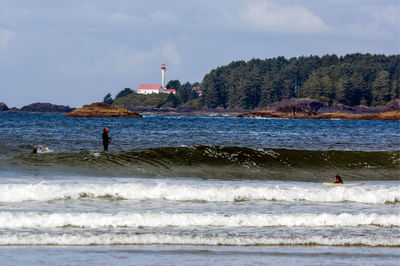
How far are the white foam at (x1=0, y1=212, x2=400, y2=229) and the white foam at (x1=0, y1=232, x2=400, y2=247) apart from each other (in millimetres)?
939

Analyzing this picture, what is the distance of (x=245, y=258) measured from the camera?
32.6 feet

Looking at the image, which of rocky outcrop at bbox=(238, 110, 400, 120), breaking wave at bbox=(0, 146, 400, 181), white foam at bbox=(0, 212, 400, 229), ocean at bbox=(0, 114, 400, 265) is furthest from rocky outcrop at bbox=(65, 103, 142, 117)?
white foam at bbox=(0, 212, 400, 229)

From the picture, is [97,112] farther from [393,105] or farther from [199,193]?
[199,193]

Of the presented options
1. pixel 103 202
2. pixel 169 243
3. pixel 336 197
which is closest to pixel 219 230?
pixel 169 243

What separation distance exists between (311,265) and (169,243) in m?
3.07

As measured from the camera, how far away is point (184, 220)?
41.2 ft

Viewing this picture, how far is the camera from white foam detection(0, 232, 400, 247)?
10.8 m

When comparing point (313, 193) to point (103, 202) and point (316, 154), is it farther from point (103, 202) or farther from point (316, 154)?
point (316, 154)

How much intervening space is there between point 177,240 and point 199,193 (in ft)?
15.5

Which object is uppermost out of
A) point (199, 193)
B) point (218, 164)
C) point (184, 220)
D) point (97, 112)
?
point (97, 112)

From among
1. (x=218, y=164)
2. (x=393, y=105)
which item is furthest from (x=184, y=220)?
(x=393, y=105)

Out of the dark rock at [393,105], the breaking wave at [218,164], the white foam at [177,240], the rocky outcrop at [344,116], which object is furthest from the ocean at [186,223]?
the dark rock at [393,105]

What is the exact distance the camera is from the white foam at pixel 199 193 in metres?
15.3

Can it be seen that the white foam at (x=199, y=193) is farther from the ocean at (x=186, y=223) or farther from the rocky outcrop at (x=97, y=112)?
the rocky outcrop at (x=97, y=112)
